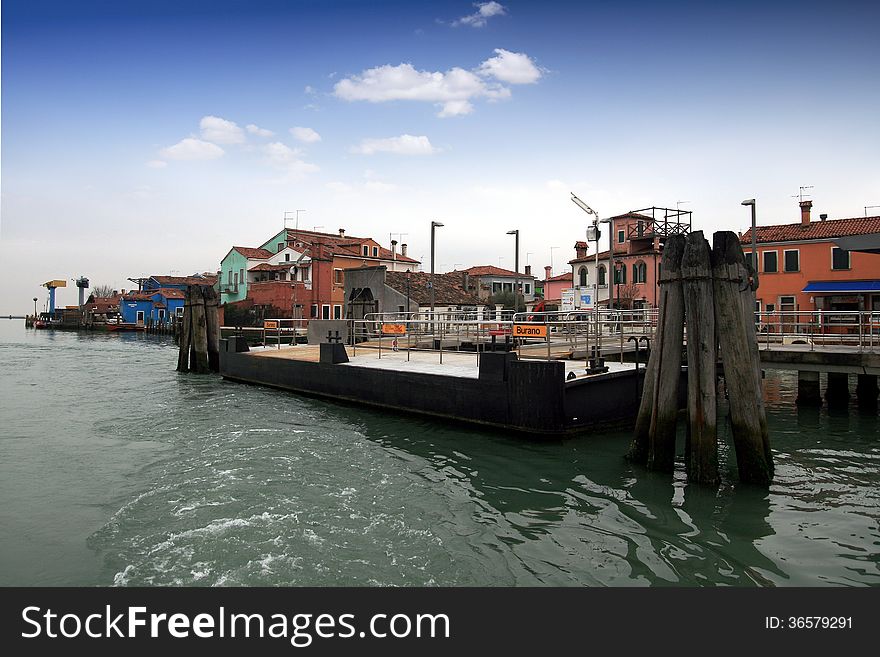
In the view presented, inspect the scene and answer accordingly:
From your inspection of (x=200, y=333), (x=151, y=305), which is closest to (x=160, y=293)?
(x=151, y=305)

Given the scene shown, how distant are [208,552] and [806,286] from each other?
37335 millimetres

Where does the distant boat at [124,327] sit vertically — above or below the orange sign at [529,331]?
below

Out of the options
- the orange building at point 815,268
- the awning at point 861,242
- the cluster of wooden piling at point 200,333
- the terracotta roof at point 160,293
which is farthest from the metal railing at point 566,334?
the terracotta roof at point 160,293

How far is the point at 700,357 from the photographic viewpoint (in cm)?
934

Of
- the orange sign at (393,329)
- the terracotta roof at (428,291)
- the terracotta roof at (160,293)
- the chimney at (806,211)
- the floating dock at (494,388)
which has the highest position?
the chimney at (806,211)

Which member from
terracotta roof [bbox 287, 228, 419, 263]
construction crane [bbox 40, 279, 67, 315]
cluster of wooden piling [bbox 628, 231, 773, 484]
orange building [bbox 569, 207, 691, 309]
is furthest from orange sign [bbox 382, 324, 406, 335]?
construction crane [bbox 40, 279, 67, 315]

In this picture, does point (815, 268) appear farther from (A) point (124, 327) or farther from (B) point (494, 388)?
(A) point (124, 327)

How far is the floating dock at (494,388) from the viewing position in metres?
13.0

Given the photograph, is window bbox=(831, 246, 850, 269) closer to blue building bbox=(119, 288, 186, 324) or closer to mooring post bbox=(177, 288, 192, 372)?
mooring post bbox=(177, 288, 192, 372)

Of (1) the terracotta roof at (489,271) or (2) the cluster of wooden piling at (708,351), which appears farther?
(1) the terracotta roof at (489,271)

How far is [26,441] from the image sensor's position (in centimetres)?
1414

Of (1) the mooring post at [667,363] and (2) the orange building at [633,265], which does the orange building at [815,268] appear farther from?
(1) the mooring post at [667,363]
